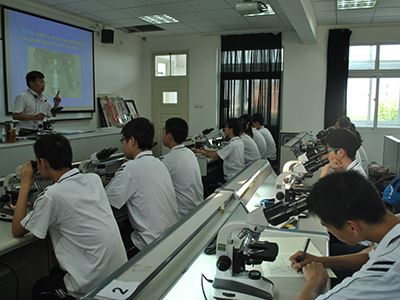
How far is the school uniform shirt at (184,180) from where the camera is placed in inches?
111

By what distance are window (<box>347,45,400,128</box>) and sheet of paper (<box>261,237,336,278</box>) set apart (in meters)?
6.01

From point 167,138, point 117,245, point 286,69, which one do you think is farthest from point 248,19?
point 117,245

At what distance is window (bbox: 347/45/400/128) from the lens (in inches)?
270

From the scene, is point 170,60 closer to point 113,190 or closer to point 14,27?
point 14,27

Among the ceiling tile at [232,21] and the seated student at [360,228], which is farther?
the ceiling tile at [232,21]

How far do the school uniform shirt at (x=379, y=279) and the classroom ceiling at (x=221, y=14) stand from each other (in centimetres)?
384

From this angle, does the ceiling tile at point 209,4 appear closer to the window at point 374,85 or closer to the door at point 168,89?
the door at point 168,89

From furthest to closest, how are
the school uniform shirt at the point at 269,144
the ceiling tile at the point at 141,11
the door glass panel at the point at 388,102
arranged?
the door glass panel at the point at 388,102 < the school uniform shirt at the point at 269,144 < the ceiling tile at the point at 141,11

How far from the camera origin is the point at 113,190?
216 centimetres

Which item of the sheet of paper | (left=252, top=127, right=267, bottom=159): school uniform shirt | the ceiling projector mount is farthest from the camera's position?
(left=252, top=127, right=267, bottom=159): school uniform shirt

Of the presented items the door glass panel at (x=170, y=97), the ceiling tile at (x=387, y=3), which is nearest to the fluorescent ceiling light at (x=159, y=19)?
the door glass panel at (x=170, y=97)

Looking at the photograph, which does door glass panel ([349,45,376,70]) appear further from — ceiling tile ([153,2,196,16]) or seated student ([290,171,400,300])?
seated student ([290,171,400,300])

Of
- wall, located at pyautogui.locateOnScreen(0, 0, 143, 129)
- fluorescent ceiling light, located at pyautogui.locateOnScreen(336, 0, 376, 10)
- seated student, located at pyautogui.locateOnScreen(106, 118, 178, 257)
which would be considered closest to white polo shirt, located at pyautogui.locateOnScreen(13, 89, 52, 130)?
wall, located at pyautogui.locateOnScreen(0, 0, 143, 129)

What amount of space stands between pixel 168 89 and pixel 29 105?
3768 millimetres
